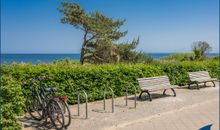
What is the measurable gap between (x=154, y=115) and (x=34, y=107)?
3.22m

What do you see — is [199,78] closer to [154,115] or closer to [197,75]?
[197,75]

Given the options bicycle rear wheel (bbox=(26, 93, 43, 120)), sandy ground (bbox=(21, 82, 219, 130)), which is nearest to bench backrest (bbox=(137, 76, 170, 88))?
sandy ground (bbox=(21, 82, 219, 130))

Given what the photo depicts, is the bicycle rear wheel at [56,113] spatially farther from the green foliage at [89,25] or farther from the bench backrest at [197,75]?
the green foliage at [89,25]

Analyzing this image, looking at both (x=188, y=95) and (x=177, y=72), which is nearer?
(x=188, y=95)

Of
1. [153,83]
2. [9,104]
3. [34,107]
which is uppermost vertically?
[9,104]

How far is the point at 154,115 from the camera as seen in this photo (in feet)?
28.4

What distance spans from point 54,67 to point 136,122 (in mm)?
3730

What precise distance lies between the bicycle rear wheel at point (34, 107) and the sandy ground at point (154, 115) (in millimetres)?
257

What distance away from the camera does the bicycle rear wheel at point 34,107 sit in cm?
820

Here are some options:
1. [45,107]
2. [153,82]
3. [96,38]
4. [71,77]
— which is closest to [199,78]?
[153,82]

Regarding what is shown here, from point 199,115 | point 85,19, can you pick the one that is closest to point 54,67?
point 199,115

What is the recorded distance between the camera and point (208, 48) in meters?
37.7

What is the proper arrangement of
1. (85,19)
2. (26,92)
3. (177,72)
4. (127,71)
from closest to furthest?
1. (26,92)
2. (127,71)
3. (177,72)
4. (85,19)

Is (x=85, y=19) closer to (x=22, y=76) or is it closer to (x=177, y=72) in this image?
(x=177, y=72)
